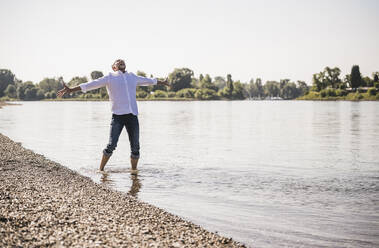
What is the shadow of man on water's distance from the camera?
1014 cm

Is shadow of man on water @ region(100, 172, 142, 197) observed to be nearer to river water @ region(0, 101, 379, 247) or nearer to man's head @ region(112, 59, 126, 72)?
river water @ region(0, 101, 379, 247)

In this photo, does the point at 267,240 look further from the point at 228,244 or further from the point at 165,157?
the point at 165,157

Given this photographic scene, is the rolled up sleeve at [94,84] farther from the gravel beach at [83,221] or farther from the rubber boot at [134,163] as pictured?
the rubber boot at [134,163]

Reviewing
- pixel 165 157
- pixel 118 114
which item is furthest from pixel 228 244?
pixel 165 157

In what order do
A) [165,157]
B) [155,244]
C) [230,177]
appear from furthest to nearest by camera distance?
[165,157] < [230,177] < [155,244]

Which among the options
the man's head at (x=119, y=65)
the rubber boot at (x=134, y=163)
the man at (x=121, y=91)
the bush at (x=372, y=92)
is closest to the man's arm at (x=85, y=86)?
the man at (x=121, y=91)

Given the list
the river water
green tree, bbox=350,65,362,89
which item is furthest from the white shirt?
green tree, bbox=350,65,362,89

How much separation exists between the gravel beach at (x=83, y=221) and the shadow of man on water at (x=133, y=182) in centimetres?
61

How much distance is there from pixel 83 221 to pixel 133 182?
491cm

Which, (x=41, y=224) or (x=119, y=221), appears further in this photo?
Answer: (x=119, y=221)

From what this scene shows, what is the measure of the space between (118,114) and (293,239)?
20.2ft

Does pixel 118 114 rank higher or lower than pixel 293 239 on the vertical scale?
higher

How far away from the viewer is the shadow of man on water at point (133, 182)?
399 inches

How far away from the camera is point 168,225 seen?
6.87 metres
